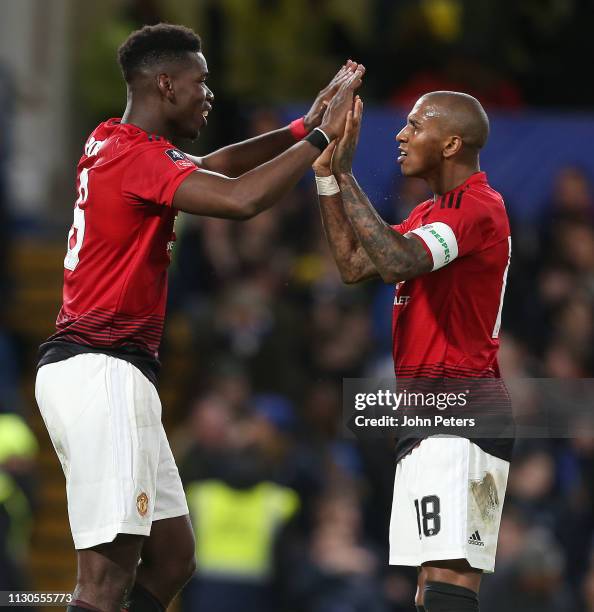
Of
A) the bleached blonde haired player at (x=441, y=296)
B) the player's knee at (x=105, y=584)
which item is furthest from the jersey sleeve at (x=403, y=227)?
the player's knee at (x=105, y=584)

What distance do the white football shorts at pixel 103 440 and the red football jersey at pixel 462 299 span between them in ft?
3.02

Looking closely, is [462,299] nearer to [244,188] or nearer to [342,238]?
[342,238]

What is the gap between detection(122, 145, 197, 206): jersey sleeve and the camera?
15.6ft

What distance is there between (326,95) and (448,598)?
178 cm

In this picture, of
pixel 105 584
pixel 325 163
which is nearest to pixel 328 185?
pixel 325 163

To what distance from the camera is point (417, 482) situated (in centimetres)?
487

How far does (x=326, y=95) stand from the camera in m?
5.25

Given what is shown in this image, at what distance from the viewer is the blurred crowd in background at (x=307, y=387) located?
8.48 metres

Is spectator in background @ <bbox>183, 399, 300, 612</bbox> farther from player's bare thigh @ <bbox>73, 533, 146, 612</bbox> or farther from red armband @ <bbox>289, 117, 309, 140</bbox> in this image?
player's bare thigh @ <bbox>73, 533, 146, 612</bbox>

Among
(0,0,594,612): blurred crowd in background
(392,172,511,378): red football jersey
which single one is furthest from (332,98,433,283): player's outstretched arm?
(0,0,594,612): blurred crowd in background

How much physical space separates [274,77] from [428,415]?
21.7 feet

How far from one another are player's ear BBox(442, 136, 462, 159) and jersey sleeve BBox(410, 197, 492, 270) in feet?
0.58

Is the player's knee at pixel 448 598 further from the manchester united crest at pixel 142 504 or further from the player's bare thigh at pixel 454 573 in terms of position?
the manchester united crest at pixel 142 504

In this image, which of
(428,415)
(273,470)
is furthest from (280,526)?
(428,415)
